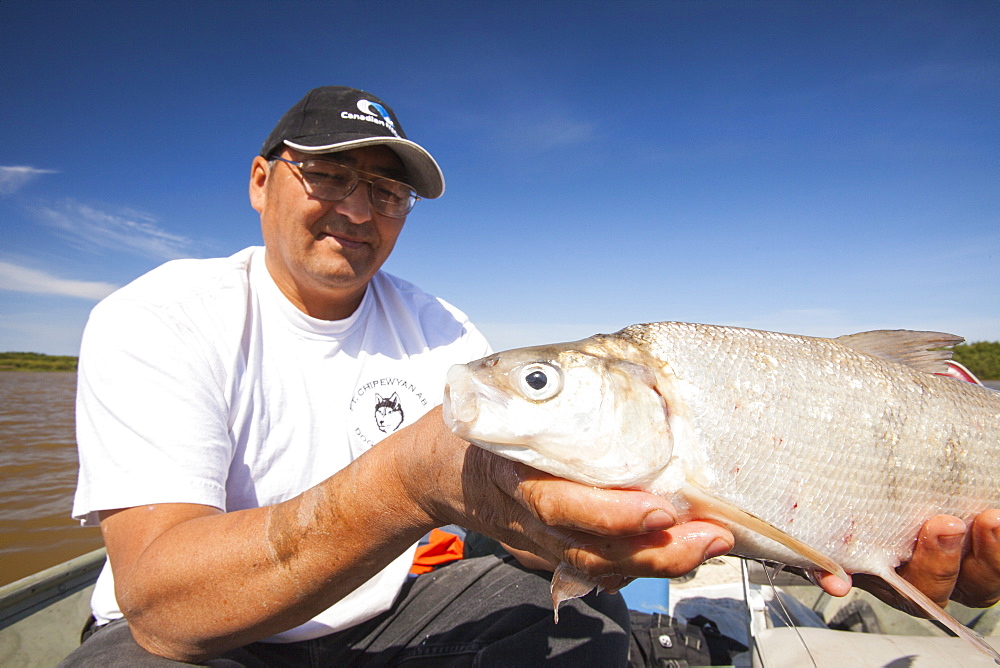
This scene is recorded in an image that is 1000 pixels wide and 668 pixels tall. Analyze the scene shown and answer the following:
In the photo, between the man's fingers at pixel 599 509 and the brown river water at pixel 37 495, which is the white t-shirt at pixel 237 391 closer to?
the man's fingers at pixel 599 509

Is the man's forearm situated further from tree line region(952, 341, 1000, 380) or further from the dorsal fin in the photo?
tree line region(952, 341, 1000, 380)

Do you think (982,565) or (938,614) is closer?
(938,614)

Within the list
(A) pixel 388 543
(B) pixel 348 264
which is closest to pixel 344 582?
(A) pixel 388 543

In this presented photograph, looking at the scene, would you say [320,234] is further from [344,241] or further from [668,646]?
[668,646]

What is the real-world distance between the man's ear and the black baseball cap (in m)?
0.08

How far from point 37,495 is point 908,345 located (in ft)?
35.3

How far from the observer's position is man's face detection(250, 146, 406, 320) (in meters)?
2.93

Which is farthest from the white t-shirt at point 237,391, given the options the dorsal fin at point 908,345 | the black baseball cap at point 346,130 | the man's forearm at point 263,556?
the dorsal fin at point 908,345

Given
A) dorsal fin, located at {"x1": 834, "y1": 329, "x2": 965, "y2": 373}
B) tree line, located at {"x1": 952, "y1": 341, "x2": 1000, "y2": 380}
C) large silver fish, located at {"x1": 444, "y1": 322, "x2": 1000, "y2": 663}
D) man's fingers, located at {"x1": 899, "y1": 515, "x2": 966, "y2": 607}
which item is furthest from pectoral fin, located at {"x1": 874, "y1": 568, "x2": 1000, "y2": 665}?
tree line, located at {"x1": 952, "y1": 341, "x2": 1000, "y2": 380}

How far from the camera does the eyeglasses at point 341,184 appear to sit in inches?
115

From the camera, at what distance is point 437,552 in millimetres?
3562

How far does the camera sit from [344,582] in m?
1.96

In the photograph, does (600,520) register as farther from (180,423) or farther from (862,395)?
(180,423)

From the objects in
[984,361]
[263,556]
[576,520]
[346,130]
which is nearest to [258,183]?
[346,130]
